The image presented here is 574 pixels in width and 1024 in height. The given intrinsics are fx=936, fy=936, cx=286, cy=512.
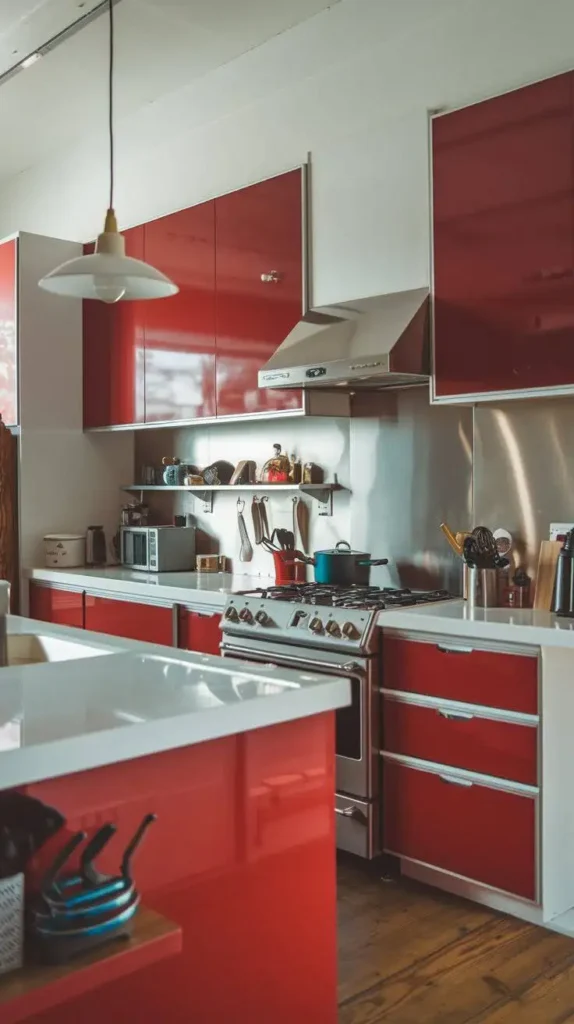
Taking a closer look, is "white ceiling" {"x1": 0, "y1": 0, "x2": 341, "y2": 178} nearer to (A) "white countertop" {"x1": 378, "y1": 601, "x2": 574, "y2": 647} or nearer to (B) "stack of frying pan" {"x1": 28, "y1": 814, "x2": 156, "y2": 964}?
(A) "white countertop" {"x1": 378, "y1": 601, "x2": 574, "y2": 647}

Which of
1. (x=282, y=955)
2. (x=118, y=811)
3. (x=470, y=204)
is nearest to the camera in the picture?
(x=118, y=811)

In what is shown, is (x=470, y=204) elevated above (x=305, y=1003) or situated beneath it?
elevated above

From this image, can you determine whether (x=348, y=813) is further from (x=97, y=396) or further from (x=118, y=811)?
(x=97, y=396)

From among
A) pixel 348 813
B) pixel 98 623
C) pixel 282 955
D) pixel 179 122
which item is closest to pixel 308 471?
pixel 98 623

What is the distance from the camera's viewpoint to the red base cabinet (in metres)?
1.61

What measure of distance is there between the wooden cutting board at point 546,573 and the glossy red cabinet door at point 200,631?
4.29 ft

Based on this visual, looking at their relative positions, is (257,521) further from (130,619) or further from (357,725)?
(357,725)

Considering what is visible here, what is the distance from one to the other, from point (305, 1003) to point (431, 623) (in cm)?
139

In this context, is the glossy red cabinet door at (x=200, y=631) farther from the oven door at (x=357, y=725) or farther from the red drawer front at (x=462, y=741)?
the red drawer front at (x=462, y=741)

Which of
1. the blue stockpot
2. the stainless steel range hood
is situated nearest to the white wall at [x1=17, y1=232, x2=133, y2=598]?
the stainless steel range hood

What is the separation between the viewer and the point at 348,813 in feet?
10.7

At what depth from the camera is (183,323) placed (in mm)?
4641

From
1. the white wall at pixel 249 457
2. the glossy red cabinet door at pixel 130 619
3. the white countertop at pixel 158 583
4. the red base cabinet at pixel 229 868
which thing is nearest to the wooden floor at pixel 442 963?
the red base cabinet at pixel 229 868

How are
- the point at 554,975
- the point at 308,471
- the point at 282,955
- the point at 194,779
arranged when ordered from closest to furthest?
the point at 194,779, the point at 282,955, the point at 554,975, the point at 308,471
